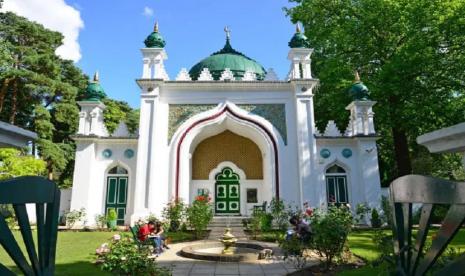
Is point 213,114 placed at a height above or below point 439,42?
below

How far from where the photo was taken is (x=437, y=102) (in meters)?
15.4

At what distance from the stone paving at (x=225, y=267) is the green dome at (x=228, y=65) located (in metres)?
A: 10.7

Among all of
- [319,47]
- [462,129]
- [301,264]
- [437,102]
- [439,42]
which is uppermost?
[319,47]

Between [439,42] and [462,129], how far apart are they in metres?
15.8

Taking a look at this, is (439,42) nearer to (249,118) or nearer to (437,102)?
(437,102)

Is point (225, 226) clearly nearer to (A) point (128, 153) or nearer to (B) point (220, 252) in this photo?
(B) point (220, 252)

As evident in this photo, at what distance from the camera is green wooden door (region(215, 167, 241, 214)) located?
15609mm

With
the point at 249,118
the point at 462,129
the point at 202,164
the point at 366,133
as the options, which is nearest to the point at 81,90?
the point at 202,164

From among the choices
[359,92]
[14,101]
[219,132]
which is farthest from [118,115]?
[359,92]

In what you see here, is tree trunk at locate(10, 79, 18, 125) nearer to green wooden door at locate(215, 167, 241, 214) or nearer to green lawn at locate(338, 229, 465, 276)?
green wooden door at locate(215, 167, 241, 214)

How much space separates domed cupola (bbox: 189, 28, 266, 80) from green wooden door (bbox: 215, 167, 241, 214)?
4712 millimetres

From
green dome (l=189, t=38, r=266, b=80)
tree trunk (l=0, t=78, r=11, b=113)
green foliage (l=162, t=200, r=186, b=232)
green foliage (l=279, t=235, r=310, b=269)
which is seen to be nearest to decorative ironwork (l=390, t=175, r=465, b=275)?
green foliage (l=279, t=235, r=310, b=269)

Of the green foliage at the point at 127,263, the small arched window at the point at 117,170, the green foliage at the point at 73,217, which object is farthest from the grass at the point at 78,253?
the small arched window at the point at 117,170

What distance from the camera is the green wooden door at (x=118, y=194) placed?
46.7 feet
